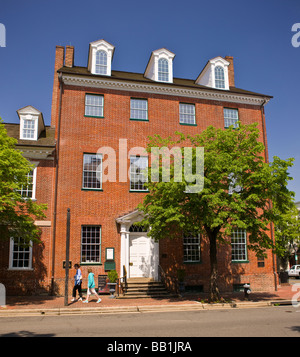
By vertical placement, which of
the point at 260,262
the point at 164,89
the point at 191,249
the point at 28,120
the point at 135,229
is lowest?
the point at 260,262

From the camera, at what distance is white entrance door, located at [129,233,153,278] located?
19312mm

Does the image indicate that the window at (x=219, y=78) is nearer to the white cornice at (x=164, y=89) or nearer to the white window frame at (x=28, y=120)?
the white cornice at (x=164, y=89)

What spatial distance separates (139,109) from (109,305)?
1185 cm

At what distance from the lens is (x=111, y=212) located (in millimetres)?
19547

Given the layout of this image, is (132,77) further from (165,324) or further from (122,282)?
(165,324)

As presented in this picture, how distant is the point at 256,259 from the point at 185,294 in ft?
17.7

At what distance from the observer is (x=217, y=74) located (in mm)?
23719

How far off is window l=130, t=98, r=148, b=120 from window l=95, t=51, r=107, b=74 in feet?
8.83

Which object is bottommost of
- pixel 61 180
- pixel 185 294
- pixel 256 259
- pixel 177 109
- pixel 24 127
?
pixel 185 294

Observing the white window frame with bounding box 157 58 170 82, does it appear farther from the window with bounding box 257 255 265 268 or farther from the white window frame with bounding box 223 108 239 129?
the window with bounding box 257 255 265 268

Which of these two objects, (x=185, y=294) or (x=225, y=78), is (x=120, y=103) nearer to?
(x=225, y=78)

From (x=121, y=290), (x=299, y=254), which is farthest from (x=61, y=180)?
(x=299, y=254)

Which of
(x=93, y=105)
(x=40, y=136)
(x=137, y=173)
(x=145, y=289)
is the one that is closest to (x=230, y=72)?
(x=93, y=105)

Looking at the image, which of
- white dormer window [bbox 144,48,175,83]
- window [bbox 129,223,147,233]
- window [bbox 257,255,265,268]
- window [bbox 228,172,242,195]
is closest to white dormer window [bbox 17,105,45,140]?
window [bbox 129,223,147,233]
